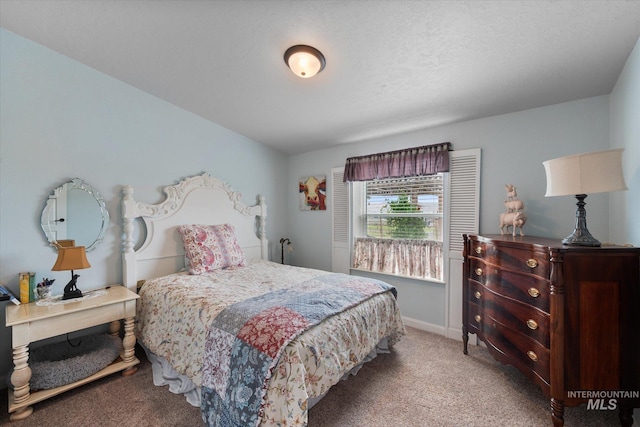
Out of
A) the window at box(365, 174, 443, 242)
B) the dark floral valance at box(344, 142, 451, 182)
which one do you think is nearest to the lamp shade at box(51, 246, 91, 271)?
the dark floral valance at box(344, 142, 451, 182)

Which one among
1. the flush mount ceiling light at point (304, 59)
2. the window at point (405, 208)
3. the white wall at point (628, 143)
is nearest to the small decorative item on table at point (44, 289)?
the flush mount ceiling light at point (304, 59)

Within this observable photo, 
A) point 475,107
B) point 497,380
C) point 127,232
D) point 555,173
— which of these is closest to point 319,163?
point 475,107

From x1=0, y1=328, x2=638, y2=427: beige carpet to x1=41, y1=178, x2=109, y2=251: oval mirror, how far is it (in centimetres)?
116

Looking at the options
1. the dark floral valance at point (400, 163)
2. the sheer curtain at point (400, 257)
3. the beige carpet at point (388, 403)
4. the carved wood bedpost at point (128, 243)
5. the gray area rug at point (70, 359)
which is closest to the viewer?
the beige carpet at point (388, 403)

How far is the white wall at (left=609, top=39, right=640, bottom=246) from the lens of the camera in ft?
4.85

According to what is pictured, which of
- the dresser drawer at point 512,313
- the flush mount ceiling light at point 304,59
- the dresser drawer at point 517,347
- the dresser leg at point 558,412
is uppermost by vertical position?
the flush mount ceiling light at point 304,59

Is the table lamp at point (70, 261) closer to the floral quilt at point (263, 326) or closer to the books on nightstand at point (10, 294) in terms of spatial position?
the books on nightstand at point (10, 294)

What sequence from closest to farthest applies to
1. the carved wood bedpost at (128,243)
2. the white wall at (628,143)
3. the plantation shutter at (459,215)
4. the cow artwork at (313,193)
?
the white wall at (628,143), the carved wood bedpost at (128,243), the plantation shutter at (459,215), the cow artwork at (313,193)

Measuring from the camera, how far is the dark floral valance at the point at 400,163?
2693mm

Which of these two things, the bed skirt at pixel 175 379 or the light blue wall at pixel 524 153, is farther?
the light blue wall at pixel 524 153

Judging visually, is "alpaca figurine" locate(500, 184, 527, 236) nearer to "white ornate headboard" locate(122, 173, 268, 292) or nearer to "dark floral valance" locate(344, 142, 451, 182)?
"dark floral valance" locate(344, 142, 451, 182)

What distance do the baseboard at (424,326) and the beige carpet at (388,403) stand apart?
57 centimetres

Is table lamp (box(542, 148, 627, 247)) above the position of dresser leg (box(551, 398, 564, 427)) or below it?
above

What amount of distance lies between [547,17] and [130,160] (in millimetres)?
3364
